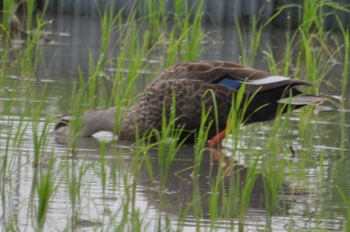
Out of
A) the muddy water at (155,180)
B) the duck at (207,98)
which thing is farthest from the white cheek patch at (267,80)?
the muddy water at (155,180)

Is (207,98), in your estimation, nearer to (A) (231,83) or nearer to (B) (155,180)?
(A) (231,83)

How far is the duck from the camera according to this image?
5383 millimetres

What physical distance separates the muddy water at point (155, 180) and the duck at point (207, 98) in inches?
5.5

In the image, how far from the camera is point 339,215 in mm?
3988

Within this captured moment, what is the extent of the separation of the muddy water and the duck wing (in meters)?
0.33

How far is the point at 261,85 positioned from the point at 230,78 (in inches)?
7.6

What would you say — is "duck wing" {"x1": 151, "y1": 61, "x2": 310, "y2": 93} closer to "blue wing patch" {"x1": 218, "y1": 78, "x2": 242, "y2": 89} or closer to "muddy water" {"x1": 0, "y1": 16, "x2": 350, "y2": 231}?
"blue wing patch" {"x1": 218, "y1": 78, "x2": 242, "y2": 89}

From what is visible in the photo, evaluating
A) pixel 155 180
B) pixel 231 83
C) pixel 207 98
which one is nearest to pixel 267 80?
pixel 231 83

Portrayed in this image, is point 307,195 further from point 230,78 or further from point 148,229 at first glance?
point 230,78

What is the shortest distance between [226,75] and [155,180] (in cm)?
→ 114

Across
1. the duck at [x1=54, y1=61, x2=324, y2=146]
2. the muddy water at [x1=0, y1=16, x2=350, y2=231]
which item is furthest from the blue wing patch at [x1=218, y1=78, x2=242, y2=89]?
the muddy water at [x1=0, y1=16, x2=350, y2=231]

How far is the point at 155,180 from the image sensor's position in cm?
453

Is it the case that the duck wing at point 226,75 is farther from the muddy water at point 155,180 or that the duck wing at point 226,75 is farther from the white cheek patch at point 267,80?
the muddy water at point 155,180

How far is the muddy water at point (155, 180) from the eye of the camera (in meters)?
3.78
